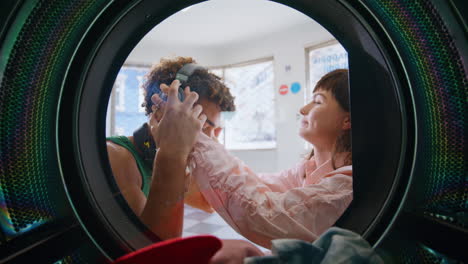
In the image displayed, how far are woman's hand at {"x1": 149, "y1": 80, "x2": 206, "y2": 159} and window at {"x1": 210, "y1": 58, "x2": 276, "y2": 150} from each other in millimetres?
1394

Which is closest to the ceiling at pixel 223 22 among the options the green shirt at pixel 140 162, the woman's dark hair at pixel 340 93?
the woman's dark hair at pixel 340 93

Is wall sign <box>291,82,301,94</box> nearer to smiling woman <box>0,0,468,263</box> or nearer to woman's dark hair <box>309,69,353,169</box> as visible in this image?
woman's dark hair <box>309,69,353,169</box>

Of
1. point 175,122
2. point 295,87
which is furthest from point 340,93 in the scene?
point 295,87

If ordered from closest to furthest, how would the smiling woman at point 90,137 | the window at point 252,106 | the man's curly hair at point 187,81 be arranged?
1. the smiling woman at point 90,137
2. the man's curly hair at point 187,81
3. the window at point 252,106

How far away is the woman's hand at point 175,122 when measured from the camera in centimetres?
91

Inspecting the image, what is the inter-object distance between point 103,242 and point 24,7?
47cm

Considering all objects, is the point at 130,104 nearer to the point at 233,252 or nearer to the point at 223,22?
the point at 233,252

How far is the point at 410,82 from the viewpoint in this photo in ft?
1.58

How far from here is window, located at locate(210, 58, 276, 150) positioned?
253 cm

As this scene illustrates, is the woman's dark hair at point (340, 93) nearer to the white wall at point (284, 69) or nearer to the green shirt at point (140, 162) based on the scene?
the green shirt at point (140, 162)

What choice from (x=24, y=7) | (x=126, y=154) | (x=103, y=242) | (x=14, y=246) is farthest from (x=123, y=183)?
(x=24, y=7)

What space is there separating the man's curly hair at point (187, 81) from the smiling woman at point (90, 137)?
1.27ft

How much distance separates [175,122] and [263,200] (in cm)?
45

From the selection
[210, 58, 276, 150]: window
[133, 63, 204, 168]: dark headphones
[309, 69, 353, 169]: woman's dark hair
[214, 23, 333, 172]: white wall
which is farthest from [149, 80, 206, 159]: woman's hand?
[214, 23, 333, 172]: white wall
